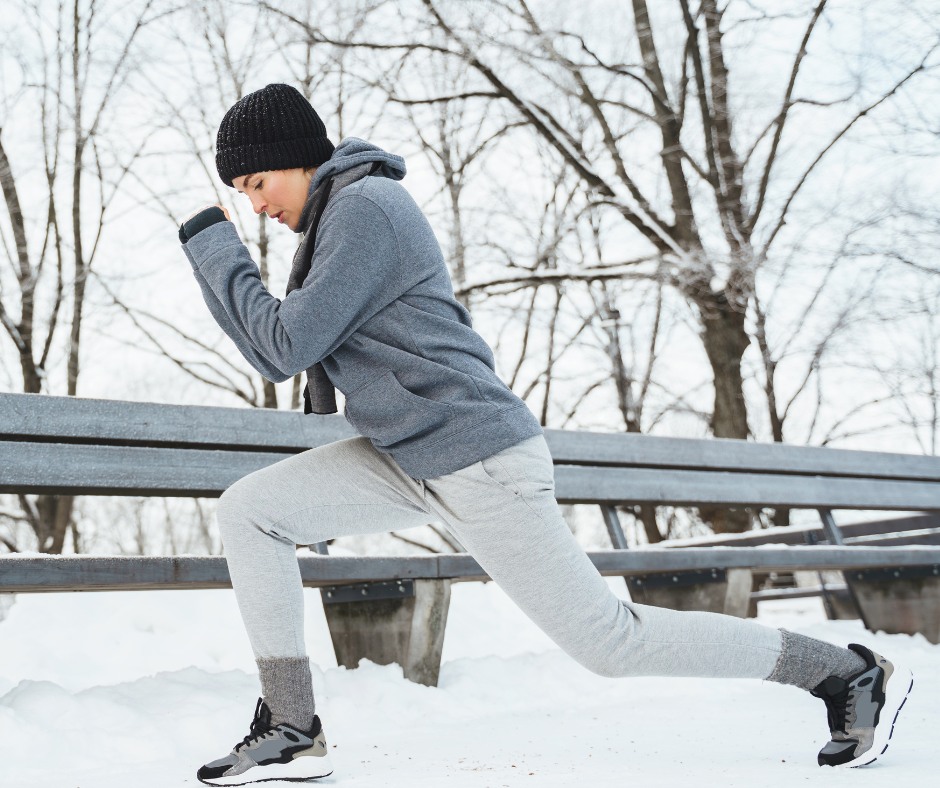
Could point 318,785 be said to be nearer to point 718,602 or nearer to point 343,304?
point 343,304

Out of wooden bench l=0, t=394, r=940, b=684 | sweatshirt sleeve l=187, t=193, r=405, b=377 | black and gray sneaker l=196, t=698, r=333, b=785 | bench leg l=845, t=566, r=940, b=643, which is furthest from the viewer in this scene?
bench leg l=845, t=566, r=940, b=643

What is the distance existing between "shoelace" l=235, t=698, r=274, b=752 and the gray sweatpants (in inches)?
5.2

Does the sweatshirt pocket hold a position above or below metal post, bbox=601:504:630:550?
above

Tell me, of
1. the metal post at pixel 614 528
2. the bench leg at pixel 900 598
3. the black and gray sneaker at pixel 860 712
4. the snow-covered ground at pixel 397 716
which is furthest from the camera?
the bench leg at pixel 900 598

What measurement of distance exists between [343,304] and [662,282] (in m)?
11.3

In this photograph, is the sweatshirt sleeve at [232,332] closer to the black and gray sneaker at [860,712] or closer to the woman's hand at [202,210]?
the woman's hand at [202,210]

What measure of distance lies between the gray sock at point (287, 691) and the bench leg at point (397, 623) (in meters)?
1.44

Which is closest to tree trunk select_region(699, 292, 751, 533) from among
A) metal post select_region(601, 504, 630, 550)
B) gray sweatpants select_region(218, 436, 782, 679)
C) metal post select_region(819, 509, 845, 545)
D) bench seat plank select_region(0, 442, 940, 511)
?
bench seat plank select_region(0, 442, 940, 511)

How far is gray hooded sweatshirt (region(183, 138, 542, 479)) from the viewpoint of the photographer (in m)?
2.25

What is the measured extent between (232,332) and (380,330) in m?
0.36

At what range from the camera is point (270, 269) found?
14.5 meters

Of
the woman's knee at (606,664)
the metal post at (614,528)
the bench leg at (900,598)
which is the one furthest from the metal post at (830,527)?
the woman's knee at (606,664)

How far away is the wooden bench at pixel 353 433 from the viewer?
3.16 m

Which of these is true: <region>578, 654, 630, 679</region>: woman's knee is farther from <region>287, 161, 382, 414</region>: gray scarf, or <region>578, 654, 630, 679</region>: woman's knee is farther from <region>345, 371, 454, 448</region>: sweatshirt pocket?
<region>287, 161, 382, 414</region>: gray scarf
